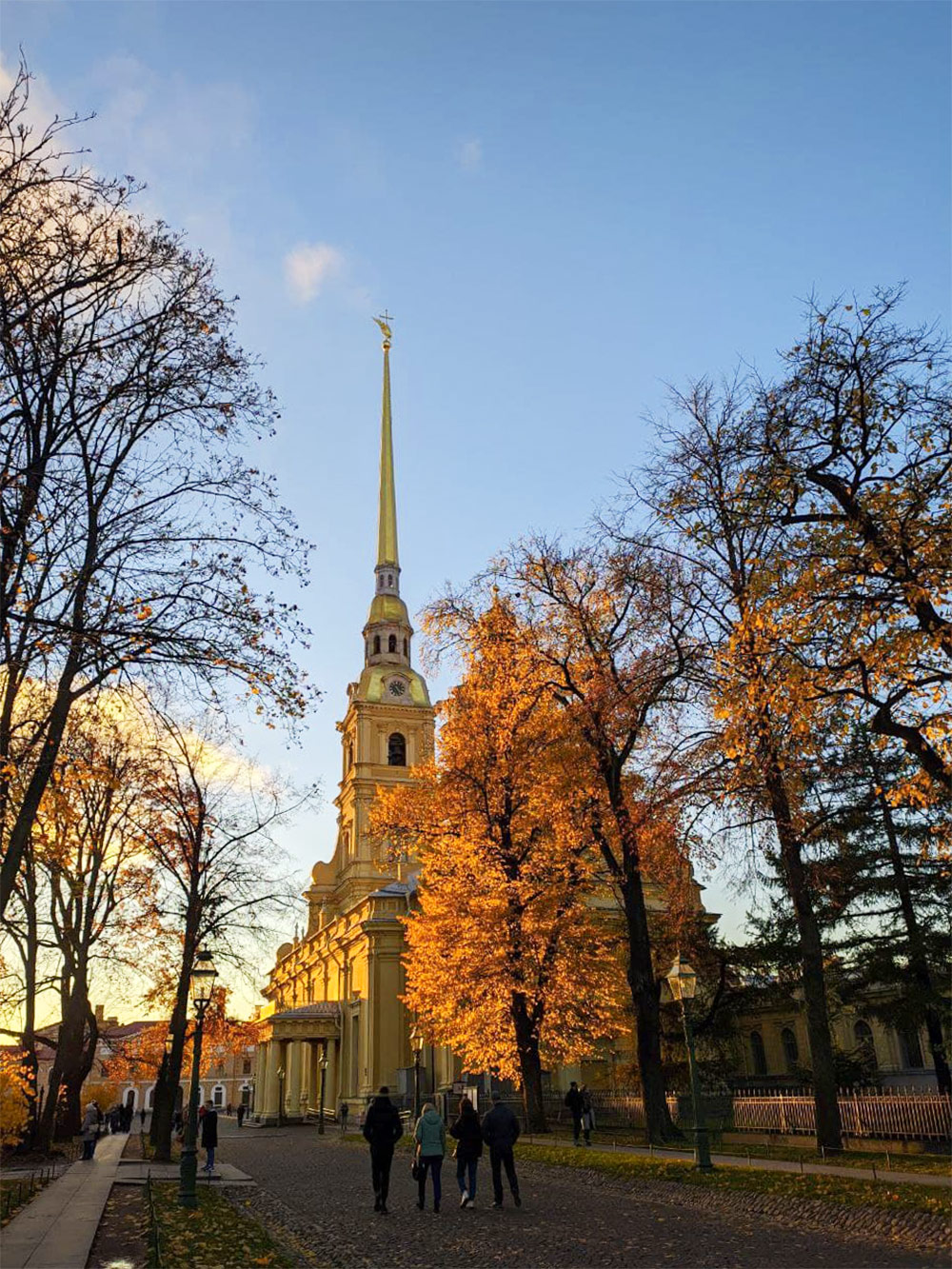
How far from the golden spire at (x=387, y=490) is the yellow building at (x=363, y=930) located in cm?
10

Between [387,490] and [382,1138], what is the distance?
6622cm

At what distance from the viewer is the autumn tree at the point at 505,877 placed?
23.7 m

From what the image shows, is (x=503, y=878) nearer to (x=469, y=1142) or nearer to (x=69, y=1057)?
(x=469, y=1142)

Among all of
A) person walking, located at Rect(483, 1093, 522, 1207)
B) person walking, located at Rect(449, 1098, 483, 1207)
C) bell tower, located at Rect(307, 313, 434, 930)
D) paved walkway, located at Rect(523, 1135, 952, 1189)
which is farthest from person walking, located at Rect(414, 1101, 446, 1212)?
bell tower, located at Rect(307, 313, 434, 930)

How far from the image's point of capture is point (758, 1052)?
49500mm

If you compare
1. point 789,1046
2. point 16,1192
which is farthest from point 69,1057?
point 789,1046

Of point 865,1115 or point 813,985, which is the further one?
point 865,1115

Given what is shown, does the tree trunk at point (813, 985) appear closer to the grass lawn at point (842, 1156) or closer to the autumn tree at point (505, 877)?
the grass lawn at point (842, 1156)

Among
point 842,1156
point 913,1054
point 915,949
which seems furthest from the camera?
point 913,1054

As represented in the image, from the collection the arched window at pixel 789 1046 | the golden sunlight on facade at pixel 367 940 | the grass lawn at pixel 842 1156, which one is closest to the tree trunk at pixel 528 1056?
the grass lawn at pixel 842 1156

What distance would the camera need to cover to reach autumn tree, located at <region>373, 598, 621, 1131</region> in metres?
23.7

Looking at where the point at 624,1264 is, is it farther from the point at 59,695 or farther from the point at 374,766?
the point at 374,766

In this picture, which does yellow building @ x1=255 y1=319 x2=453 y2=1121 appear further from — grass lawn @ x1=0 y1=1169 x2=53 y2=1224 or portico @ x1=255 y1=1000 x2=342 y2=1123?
grass lawn @ x1=0 y1=1169 x2=53 y2=1224

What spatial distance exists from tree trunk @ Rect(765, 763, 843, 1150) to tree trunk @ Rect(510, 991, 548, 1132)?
860 cm
